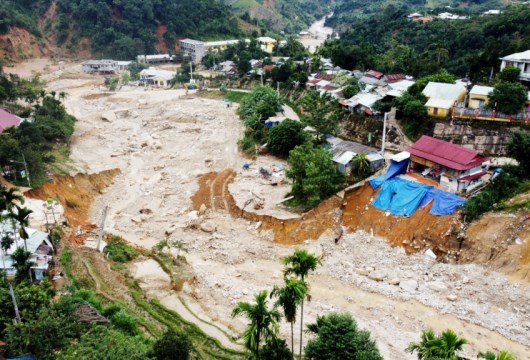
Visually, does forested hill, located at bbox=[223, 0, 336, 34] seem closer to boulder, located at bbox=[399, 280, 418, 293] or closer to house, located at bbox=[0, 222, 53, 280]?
house, located at bbox=[0, 222, 53, 280]

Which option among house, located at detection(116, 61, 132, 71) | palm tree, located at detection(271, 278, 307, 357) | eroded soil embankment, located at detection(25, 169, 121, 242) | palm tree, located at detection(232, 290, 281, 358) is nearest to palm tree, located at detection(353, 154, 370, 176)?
palm tree, located at detection(271, 278, 307, 357)

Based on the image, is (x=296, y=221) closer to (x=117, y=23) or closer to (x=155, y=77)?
(x=155, y=77)

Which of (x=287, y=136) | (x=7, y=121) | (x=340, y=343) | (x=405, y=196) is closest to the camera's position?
(x=340, y=343)

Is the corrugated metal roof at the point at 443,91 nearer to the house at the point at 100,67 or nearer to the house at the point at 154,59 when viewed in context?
the house at the point at 100,67

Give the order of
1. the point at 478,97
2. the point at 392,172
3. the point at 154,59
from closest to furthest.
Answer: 1. the point at 392,172
2. the point at 478,97
3. the point at 154,59

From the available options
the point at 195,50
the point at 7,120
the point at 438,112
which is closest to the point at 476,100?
the point at 438,112

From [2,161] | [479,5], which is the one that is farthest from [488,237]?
[479,5]

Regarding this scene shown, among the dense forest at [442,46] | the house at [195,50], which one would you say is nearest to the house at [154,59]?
the house at [195,50]
